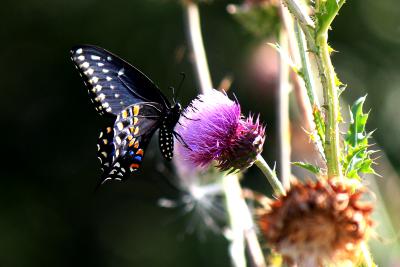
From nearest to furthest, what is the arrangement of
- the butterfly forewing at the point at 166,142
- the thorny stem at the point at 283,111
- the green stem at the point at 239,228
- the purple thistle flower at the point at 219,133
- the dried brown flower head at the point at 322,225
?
the dried brown flower head at the point at 322,225, the purple thistle flower at the point at 219,133, the green stem at the point at 239,228, the thorny stem at the point at 283,111, the butterfly forewing at the point at 166,142

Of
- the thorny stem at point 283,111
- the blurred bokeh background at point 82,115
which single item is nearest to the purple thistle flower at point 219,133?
the thorny stem at point 283,111

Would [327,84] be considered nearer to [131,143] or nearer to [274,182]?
[274,182]

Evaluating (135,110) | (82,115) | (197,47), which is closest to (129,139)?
(135,110)

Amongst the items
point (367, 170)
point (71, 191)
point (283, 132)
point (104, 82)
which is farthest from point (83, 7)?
point (367, 170)

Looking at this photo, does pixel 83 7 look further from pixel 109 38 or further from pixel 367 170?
pixel 367 170

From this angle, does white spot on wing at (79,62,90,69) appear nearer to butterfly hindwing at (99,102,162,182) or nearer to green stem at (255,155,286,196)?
butterfly hindwing at (99,102,162,182)

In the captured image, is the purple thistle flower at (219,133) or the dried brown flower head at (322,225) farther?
the purple thistle flower at (219,133)

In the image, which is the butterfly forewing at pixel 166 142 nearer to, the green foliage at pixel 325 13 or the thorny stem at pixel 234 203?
the thorny stem at pixel 234 203

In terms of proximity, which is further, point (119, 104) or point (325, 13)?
point (119, 104)
